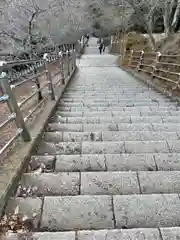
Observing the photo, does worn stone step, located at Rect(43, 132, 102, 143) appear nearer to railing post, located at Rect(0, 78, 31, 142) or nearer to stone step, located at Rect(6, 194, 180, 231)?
railing post, located at Rect(0, 78, 31, 142)

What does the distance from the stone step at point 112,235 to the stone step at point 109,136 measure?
177cm

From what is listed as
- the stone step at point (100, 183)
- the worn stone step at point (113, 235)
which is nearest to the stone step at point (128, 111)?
the stone step at point (100, 183)

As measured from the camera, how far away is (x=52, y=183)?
2.07 meters

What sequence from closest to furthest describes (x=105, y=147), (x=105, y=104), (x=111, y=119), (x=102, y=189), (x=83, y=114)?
(x=102, y=189) < (x=105, y=147) < (x=111, y=119) < (x=83, y=114) < (x=105, y=104)

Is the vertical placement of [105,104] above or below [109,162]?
below

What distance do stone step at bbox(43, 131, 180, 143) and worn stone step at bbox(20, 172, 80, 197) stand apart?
1072 mm

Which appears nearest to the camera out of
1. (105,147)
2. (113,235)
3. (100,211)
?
(113,235)

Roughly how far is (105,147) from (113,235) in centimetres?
149

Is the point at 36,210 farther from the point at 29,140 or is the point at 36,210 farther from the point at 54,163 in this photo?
the point at 29,140

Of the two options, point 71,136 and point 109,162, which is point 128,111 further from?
point 109,162

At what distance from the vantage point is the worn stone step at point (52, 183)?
1.98 metres

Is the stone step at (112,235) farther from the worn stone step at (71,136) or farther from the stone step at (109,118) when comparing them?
the stone step at (109,118)

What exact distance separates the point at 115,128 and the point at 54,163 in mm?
1534

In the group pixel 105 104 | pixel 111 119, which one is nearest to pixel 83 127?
pixel 111 119
